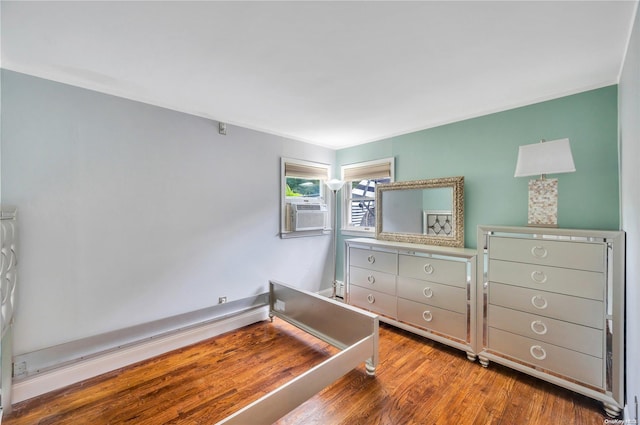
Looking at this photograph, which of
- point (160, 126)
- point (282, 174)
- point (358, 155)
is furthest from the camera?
point (358, 155)

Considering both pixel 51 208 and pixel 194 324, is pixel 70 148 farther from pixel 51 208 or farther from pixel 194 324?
pixel 194 324

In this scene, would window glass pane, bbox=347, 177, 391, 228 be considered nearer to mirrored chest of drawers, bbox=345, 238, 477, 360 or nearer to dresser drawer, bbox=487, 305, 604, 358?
mirrored chest of drawers, bbox=345, 238, 477, 360

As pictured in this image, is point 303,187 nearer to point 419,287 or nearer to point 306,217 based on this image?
point 306,217

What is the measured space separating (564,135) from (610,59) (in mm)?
592

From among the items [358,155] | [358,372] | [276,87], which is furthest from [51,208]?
[358,155]

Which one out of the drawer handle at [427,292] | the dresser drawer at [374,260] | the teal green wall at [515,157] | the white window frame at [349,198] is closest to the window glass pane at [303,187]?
the white window frame at [349,198]

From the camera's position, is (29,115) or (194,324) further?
(194,324)

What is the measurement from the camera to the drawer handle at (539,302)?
75.2 inches

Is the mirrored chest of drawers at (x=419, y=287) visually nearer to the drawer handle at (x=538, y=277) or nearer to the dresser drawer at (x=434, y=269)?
the dresser drawer at (x=434, y=269)

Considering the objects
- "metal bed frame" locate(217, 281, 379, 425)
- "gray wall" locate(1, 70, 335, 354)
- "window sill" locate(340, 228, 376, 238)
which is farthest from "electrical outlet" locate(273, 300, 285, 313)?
"window sill" locate(340, 228, 376, 238)

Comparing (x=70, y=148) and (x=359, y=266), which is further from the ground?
(x=70, y=148)

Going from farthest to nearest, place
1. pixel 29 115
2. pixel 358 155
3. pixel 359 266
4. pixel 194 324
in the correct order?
pixel 358 155
pixel 359 266
pixel 194 324
pixel 29 115

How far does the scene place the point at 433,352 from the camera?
243 cm

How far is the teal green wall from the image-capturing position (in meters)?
1.98
